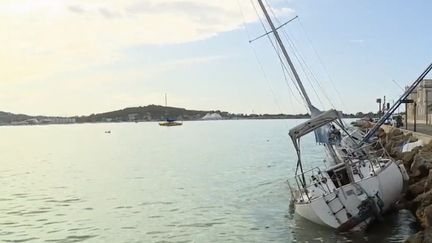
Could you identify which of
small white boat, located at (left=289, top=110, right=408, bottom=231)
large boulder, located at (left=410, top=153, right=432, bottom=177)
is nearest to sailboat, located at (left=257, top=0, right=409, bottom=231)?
small white boat, located at (left=289, top=110, right=408, bottom=231)

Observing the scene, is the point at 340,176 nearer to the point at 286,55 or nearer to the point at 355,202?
the point at 355,202

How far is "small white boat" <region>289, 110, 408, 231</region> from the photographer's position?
2200cm

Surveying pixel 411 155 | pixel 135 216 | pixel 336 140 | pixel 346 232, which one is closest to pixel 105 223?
pixel 135 216

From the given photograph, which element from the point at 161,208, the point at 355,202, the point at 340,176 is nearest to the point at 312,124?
the point at 340,176

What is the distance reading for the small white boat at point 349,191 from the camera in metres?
22.0

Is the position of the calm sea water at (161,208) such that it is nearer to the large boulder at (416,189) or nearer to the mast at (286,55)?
the large boulder at (416,189)

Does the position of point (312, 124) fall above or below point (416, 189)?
above

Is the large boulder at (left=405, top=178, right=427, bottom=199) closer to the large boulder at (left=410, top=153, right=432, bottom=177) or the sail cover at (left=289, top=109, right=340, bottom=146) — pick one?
the large boulder at (left=410, top=153, right=432, bottom=177)

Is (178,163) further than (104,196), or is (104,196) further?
(178,163)

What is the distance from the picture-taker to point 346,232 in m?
22.3

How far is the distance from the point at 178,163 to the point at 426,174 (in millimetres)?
40610

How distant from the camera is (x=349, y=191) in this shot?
2220cm

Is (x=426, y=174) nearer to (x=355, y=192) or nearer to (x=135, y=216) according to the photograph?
(x=355, y=192)

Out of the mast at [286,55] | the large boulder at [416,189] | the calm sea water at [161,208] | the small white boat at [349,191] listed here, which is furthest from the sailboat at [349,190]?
the mast at [286,55]
